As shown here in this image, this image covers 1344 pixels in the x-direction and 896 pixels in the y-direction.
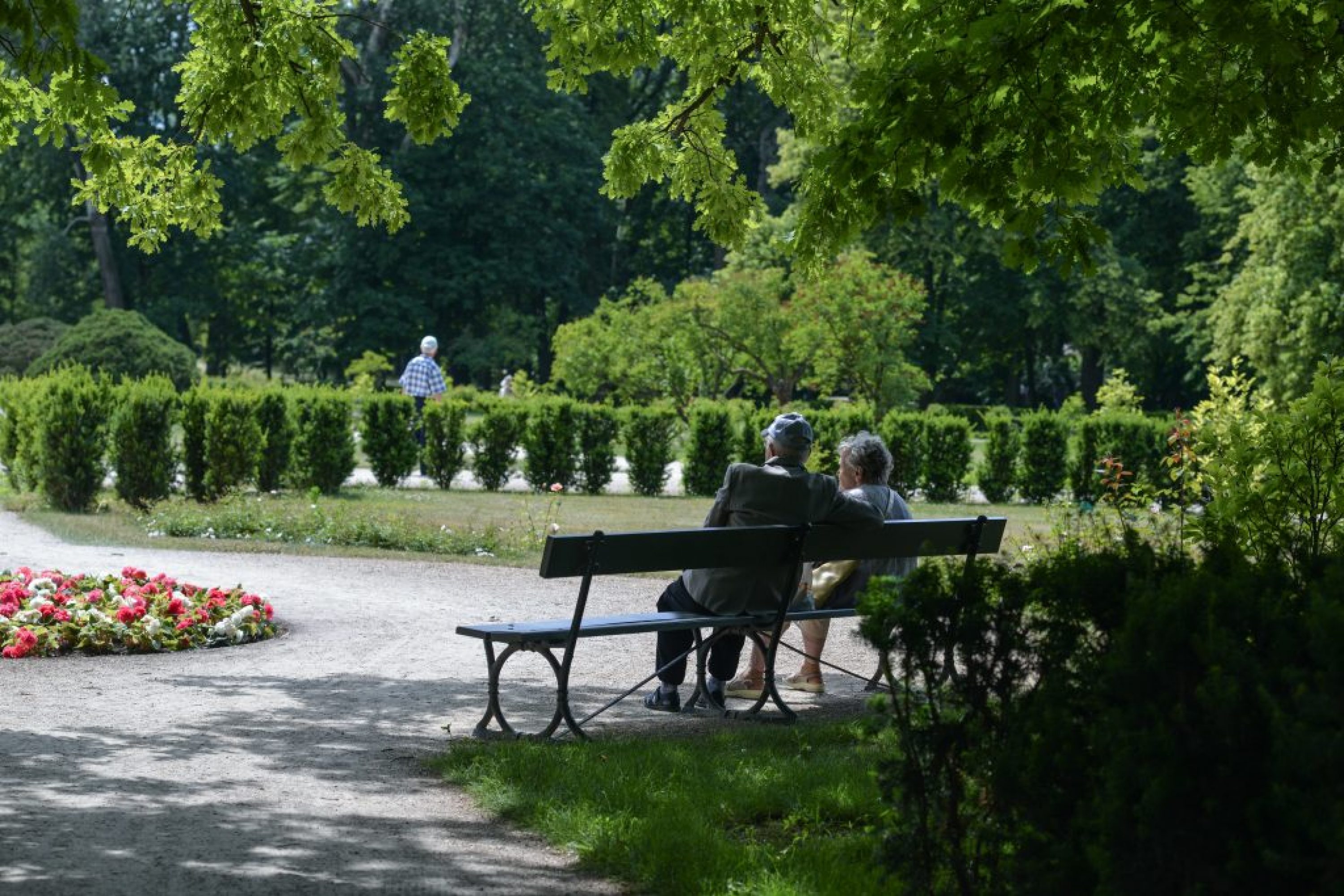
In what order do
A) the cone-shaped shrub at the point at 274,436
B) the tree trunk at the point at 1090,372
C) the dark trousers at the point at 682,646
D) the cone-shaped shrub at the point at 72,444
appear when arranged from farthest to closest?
1. the tree trunk at the point at 1090,372
2. the cone-shaped shrub at the point at 274,436
3. the cone-shaped shrub at the point at 72,444
4. the dark trousers at the point at 682,646

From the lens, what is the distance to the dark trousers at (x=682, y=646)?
7781 millimetres

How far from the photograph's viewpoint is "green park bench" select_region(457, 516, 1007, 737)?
6.88 m

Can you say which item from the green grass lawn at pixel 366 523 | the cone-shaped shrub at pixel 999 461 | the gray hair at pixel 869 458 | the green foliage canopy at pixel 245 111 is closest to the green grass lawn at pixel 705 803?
the gray hair at pixel 869 458

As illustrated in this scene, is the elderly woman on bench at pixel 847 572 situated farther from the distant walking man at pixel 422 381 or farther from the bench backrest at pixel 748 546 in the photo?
the distant walking man at pixel 422 381

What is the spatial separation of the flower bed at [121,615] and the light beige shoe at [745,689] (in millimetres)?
3141

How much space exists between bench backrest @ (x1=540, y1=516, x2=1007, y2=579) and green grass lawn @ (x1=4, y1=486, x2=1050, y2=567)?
4667mm

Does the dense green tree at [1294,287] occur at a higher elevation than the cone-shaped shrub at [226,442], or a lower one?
higher

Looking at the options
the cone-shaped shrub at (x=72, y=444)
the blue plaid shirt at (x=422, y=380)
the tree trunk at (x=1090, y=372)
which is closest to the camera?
the cone-shaped shrub at (x=72, y=444)

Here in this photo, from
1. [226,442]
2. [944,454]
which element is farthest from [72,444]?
[944,454]

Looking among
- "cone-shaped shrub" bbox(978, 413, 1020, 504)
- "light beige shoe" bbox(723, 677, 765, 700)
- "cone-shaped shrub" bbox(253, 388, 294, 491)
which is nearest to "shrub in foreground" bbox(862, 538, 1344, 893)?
"light beige shoe" bbox(723, 677, 765, 700)

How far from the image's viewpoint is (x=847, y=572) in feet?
27.8

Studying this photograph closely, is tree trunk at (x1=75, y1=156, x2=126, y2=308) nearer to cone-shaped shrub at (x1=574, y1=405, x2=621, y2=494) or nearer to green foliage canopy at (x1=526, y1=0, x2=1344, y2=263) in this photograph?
cone-shaped shrub at (x1=574, y1=405, x2=621, y2=494)

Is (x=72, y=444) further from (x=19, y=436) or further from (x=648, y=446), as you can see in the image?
(x=648, y=446)

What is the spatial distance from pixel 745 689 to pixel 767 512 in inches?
42.5
